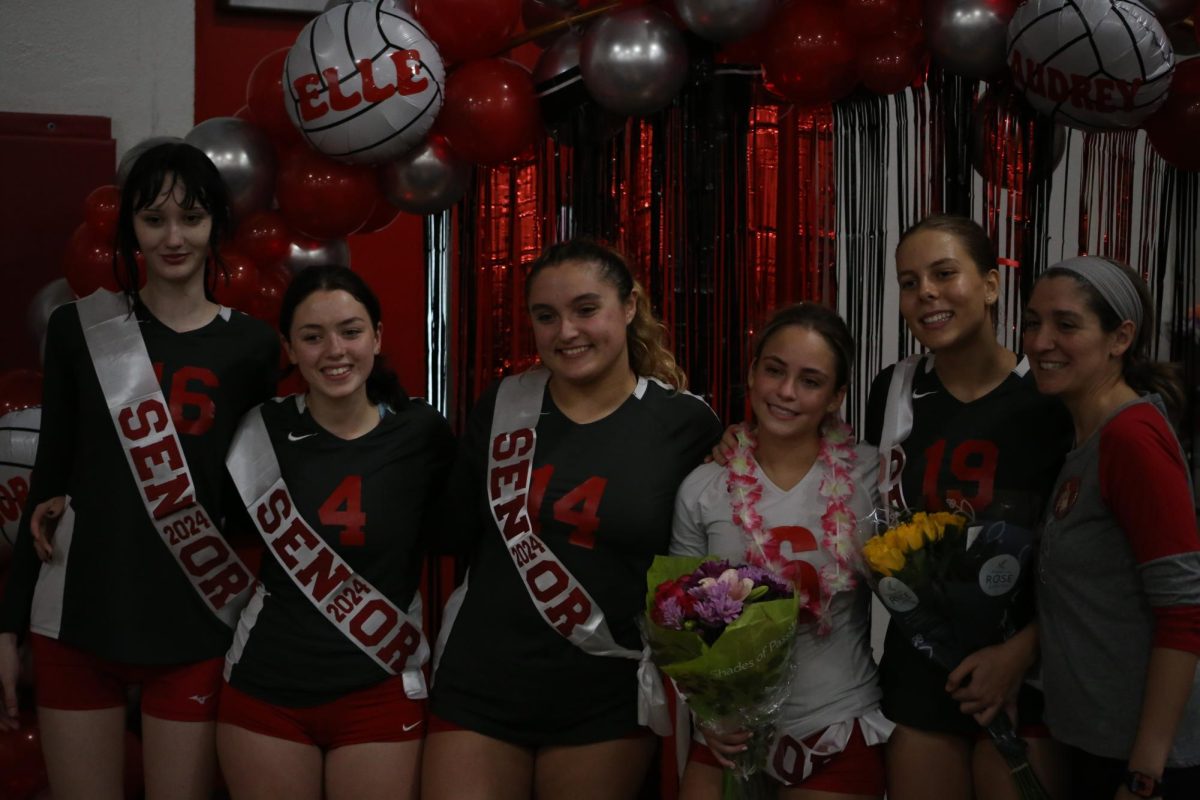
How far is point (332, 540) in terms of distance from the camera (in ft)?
6.83

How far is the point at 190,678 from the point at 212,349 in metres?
0.58

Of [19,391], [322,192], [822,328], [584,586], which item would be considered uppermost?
[322,192]

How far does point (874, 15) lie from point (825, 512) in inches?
39.3

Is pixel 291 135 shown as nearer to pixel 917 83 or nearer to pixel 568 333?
pixel 568 333

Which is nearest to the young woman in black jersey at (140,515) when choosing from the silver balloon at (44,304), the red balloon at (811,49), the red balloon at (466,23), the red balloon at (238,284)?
the red balloon at (238,284)

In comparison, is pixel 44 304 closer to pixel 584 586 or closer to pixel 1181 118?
pixel 584 586

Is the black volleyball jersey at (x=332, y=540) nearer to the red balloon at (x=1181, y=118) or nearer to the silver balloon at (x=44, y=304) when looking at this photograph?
the silver balloon at (x=44, y=304)

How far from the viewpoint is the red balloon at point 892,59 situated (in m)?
2.36

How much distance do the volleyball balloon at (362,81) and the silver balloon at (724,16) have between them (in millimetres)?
518

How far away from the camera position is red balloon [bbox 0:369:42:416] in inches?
108

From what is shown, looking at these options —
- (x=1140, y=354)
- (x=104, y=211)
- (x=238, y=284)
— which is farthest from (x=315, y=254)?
(x=1140, y=354)

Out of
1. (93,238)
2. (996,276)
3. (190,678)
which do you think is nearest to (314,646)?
(190,678)

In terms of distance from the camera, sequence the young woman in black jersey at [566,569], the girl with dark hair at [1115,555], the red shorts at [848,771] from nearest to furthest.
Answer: the girl with dark hair at [1115,555] → the red shorts at [848,771] → the young woman in black jersey at [566,569]

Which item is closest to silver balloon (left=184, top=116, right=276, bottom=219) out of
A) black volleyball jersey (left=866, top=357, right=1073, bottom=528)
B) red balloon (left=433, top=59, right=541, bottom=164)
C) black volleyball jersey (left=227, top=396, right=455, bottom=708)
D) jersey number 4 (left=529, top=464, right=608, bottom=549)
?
red balloon (left=433, top=59, right=541, bottom=164)
